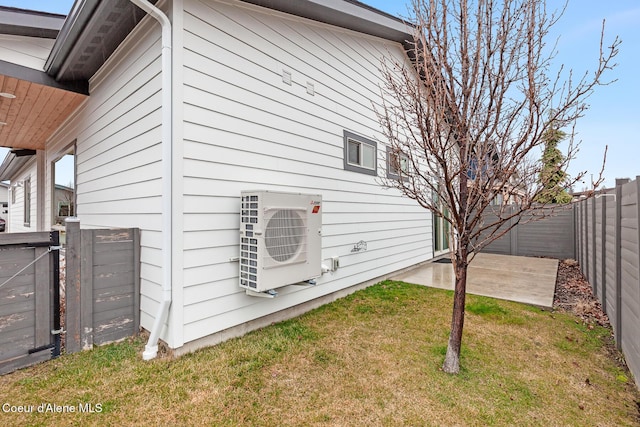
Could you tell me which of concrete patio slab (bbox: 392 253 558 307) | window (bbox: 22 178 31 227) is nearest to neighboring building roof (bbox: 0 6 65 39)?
concrete patio slab (bbox: 392 253 558 307)

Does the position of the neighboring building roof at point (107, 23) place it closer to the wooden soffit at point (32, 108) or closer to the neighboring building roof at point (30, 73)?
the neighboring building roof at point (30, 73)

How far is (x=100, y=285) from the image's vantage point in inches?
112

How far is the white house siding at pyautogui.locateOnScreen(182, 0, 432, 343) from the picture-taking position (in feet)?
9.20

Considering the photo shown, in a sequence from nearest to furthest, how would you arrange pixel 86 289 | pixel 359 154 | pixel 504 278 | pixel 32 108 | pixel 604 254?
pixel 86 289 → pixel 604 254 → pixel 32 108 → pixel 359 154 → pixel 504 278

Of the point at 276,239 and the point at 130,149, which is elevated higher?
the point at 130,149

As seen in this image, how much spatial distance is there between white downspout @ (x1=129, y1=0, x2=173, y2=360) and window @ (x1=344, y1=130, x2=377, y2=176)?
2.80 m

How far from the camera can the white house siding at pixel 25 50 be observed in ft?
12.2

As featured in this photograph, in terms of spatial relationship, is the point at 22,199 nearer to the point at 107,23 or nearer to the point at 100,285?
the point at 107,23

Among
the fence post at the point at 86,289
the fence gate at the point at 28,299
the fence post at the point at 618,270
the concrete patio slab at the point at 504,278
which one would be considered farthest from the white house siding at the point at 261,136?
the fence post at the point at 618,270

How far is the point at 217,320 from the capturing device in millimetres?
2943

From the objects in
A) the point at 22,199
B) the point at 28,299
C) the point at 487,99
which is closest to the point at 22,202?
the point at 22,199

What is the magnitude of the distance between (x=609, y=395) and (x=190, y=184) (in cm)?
383

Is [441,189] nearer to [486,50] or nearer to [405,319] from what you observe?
[486,50]

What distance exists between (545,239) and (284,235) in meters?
9.11
